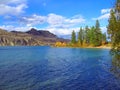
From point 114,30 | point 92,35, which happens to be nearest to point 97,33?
point 92,35

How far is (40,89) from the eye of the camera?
33.9 m

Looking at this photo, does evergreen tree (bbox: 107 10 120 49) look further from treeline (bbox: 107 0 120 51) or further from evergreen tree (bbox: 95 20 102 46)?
evergreen tree (bbox: 95 20 102 46)

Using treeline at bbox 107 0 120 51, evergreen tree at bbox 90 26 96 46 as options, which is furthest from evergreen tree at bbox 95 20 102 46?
treeline at bbox 107 0 120 51

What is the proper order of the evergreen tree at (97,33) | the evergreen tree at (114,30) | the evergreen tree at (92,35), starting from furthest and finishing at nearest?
the evergreen tree at (92,35) → the evergreen tree at (97,33) → the evergreen tree at (114,30)

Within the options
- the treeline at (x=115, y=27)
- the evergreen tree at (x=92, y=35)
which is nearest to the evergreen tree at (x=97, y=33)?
the evergreen tree at (x=92, y=35)

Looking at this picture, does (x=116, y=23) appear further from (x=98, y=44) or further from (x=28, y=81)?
(x=98, y=44)

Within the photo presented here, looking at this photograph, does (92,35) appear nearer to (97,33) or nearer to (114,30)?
(97,33)

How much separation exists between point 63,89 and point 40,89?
348cm

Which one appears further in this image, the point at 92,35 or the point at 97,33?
the point at 97,33

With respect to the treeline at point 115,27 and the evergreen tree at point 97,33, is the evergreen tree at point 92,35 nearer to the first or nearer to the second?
the evergreen tree at point 97,33

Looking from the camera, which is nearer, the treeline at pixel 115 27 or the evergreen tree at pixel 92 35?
the treeline at pixel 115 27

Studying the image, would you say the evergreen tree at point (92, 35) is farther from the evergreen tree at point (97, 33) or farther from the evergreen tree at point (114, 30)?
the evergreen tree at point (114, 30)

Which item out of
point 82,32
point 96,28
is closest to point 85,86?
point 96,28

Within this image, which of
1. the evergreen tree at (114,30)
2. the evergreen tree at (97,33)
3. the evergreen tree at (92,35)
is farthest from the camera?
the evergreen tree at (92,35)
